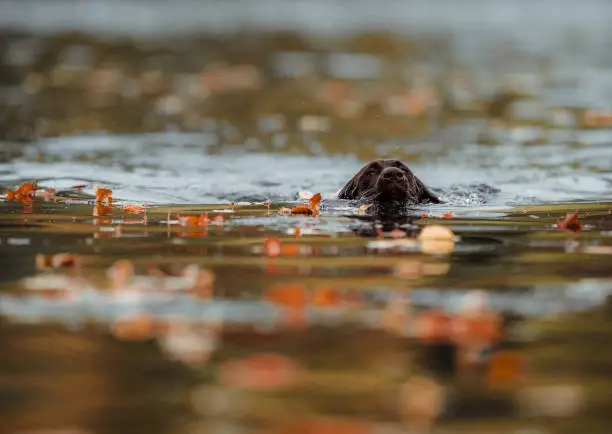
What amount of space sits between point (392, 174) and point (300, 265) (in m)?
4.26

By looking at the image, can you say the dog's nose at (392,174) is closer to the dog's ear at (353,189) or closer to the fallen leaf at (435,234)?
the dog's ear at (353,189)

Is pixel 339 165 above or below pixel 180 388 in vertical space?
above

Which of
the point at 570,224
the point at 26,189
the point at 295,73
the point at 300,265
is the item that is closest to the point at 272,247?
the point at 300,265

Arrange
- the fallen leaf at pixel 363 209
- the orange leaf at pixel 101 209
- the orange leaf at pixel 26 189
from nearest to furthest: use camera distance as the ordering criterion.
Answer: the orange leaf at pixel 101 209, the fallen leaf at pixel 363 209, the orange leaf at pixel 26 189

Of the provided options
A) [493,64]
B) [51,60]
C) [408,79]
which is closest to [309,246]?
[408,79]

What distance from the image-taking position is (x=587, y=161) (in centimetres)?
1647

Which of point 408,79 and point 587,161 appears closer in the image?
point 587,161

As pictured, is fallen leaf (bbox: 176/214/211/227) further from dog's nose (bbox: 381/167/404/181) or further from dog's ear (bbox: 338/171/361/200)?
dog's ear (bbox: 338/171/361/200)

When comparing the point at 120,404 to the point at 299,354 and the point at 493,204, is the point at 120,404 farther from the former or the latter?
the point at 493,204

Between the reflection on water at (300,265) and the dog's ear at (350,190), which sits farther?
the dog's ear at (350,190)

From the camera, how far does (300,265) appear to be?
7945 millimetres

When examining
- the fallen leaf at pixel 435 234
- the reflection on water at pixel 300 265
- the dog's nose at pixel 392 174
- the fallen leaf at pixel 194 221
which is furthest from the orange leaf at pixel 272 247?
the dog's nose at pixel 392 174

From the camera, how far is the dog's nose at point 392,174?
1201 centimetres

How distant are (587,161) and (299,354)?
11658 millimetres
